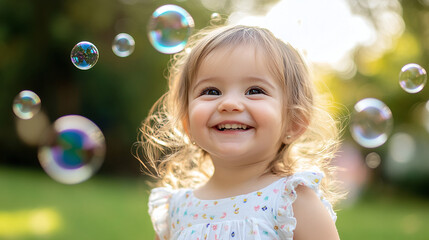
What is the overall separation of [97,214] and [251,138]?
527 cm

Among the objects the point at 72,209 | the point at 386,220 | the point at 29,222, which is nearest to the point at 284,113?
the point at 29,222

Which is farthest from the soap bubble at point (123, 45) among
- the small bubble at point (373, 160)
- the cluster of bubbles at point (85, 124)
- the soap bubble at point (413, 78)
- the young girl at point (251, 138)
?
the small bubble at point (373, 160)

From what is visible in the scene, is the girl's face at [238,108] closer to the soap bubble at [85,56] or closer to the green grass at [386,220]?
the soap bubble at [85,56]

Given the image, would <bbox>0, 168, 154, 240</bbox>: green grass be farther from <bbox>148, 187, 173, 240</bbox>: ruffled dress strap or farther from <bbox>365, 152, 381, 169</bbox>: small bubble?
<bbox>365, 152, 381, 169</bbox>: small bubble

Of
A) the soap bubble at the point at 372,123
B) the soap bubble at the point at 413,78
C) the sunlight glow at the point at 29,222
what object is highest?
the soap bubble at the point at 413,78

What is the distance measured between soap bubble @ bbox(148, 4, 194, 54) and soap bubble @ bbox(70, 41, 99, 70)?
0.37m

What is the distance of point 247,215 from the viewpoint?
5.90ft

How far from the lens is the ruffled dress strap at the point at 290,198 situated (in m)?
1.70

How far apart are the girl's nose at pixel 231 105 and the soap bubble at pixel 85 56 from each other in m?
1.39

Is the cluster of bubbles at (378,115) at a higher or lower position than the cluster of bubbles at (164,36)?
lower

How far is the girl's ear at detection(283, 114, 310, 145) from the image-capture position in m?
1.97

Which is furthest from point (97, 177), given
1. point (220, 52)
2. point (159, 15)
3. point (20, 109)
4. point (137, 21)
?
point (220, 52)

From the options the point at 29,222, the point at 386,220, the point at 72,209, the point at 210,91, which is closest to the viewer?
the point at 210,91

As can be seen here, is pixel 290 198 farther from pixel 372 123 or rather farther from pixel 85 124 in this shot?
pixel 85 124
